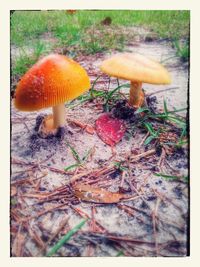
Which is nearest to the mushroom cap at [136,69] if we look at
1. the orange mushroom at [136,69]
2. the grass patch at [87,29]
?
the orange mushroom at [136,69]

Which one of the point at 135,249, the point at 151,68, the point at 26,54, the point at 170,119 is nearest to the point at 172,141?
the point at 170,119

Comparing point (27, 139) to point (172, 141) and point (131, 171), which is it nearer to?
point (131, 171)

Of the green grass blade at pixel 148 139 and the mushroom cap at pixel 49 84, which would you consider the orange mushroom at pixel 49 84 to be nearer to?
the mushroom cap at pixel 49 84

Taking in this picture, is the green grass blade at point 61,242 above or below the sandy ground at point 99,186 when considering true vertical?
below

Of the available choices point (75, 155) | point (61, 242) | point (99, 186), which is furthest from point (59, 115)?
point (61, 242)

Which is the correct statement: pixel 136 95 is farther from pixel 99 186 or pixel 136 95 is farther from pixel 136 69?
pixel 99 186

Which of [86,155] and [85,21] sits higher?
[85,21]

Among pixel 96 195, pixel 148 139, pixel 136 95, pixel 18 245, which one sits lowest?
pixel 18 245

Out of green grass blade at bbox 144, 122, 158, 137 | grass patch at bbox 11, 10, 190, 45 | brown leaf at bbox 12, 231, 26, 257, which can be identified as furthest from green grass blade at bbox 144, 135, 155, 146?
brown leaf at bbox 12, 231, 26, 257
